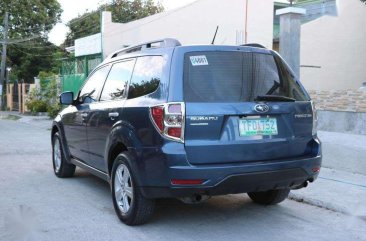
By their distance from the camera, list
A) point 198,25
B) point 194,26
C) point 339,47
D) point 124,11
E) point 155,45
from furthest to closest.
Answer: point 124,11 → point 198,25 → point 194,26 → point 339,47 → point 155,45

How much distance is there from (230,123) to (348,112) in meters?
5.20

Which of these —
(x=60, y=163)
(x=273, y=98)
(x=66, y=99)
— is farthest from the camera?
(x=60, y=163)

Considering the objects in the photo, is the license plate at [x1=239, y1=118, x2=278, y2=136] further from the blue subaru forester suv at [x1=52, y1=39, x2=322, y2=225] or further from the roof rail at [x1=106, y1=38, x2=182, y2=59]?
the roof rail at [x1=106, y1=38, x2=182, y2=59]

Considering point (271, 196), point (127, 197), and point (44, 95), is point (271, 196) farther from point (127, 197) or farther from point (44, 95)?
point (44, 95)

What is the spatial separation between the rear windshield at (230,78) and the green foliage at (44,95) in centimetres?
2056

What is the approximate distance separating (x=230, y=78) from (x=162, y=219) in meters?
1.75

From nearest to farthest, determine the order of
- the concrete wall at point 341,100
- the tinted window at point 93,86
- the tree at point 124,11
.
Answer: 1. the tinted window at point 93,86
2. the concrete wall at point 341,100
3. the tree at point 124,11

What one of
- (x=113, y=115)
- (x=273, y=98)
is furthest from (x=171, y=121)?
(x=113, y=115)

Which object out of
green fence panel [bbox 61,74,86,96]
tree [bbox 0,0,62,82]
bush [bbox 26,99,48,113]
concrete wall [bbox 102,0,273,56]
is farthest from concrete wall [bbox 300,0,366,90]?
tree [bbox 0,0,62,82]

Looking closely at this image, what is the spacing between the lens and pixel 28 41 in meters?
41.7

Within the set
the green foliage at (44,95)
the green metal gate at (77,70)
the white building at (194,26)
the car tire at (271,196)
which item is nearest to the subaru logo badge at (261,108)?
the car tire at (271,196)

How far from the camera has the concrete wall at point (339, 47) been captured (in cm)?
1848

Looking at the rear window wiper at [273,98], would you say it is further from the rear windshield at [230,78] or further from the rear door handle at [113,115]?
the rear door handle at [113,115]

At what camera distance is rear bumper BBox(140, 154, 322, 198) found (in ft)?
14.4
